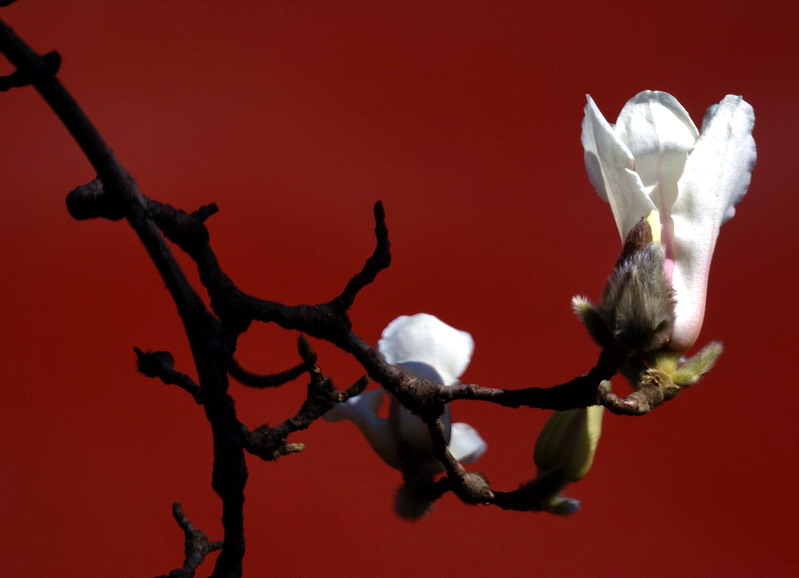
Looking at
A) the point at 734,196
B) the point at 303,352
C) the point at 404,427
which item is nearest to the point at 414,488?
the point at 404,427

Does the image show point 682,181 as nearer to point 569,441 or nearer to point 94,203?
point 569,441

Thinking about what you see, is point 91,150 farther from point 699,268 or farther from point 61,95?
point 699,268

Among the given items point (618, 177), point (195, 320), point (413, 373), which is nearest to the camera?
point (195, 320)

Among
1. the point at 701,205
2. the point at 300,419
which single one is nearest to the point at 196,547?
the point at 300,419

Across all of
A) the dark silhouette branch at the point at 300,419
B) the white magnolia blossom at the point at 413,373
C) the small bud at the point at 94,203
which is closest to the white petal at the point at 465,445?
the white magnolia blossom at the point at 413,373

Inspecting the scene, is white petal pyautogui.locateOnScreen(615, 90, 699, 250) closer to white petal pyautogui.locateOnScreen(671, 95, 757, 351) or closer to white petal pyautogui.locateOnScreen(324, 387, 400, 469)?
white petal pyautogui.locateOnScreen(671, 95, 757, 351)

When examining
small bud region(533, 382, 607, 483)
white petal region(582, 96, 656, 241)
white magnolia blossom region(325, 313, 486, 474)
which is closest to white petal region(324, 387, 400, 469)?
white magnolia blossom region(325, 313, 486, 474)
